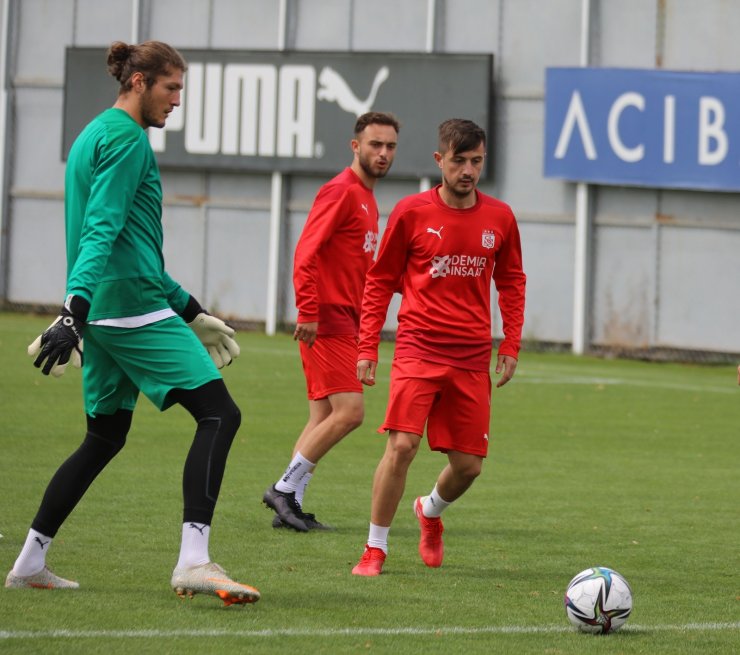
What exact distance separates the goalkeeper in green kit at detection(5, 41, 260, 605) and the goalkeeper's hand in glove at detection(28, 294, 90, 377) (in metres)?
0.03

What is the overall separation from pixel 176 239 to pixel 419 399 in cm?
1868

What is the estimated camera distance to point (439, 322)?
738 cm

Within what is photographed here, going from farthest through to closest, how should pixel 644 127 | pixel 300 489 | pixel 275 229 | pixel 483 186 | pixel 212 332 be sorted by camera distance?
1. pixel 275 229
2. pixel 483 186
3. pixel 644 127
4. pixel 300 489
5. pixel 212 332

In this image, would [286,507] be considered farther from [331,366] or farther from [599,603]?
[599,603]

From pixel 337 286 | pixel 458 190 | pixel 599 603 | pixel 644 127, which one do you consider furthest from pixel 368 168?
pixel 644 127

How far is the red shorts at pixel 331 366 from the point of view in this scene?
28.7 ft

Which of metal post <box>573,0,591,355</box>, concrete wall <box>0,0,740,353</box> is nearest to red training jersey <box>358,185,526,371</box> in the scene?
concrete wall <box>0,0,740,353</box>

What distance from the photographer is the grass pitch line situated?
568cm

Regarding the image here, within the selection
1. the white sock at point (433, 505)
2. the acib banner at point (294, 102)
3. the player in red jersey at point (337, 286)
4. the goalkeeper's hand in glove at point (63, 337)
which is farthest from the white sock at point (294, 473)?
the acib banner at point (294, 102)

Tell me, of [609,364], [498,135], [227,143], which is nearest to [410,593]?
[609,364]

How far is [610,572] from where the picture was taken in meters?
6.19

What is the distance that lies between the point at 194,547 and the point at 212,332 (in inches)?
42.4

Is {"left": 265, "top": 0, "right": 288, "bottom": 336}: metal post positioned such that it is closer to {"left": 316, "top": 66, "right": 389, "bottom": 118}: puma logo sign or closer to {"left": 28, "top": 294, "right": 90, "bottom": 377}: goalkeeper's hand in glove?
{"left": 316, "top": 66, "right": 389, "bottom": 118}: puma logo sign

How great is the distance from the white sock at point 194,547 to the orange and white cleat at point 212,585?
21mm
